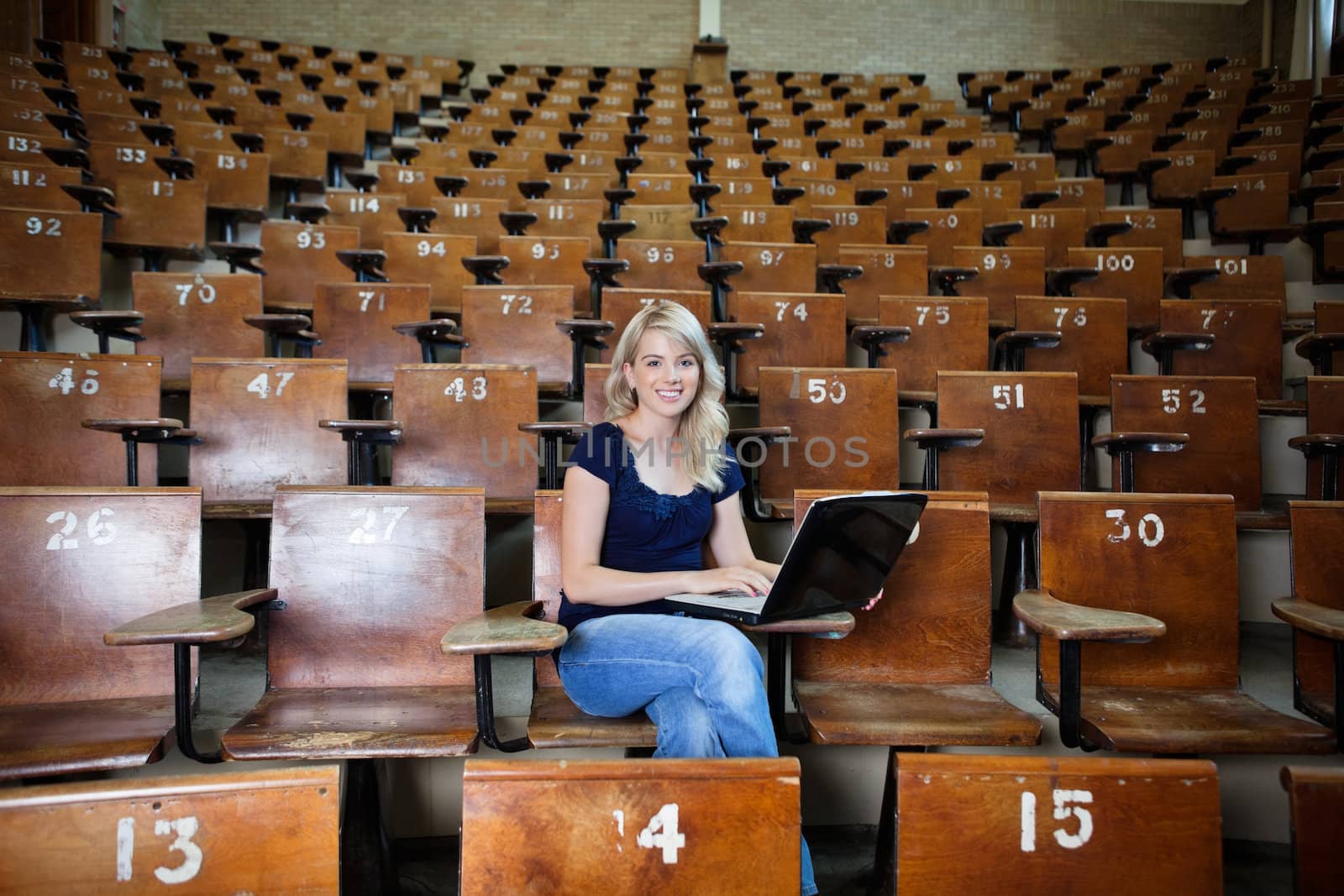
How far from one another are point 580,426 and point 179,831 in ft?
3.06

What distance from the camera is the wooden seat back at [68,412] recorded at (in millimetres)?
1501

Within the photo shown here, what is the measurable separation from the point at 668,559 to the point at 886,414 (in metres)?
0.77

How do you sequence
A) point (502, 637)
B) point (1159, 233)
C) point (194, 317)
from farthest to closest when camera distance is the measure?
1. point (1159, 233)
2. point (194, 317)
3. point (502, 637)

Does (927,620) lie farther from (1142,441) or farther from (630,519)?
(1142,441)

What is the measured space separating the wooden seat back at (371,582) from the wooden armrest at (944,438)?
0.73 meters

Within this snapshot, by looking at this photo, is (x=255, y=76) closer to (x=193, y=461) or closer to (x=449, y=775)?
(x=193, y=461)

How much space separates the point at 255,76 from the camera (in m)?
4.47

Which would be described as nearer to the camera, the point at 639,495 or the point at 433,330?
the point at 639,495

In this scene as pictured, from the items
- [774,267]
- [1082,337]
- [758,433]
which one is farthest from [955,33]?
[758,433]

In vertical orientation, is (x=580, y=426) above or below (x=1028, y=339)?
below

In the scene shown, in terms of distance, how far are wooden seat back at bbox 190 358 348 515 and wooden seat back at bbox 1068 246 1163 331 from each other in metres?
2.05

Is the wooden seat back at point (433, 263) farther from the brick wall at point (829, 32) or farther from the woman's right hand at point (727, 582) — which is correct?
the brick wall at point (829, 32)

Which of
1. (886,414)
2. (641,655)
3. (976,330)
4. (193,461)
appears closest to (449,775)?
(641,655)

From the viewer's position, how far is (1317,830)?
634mm
